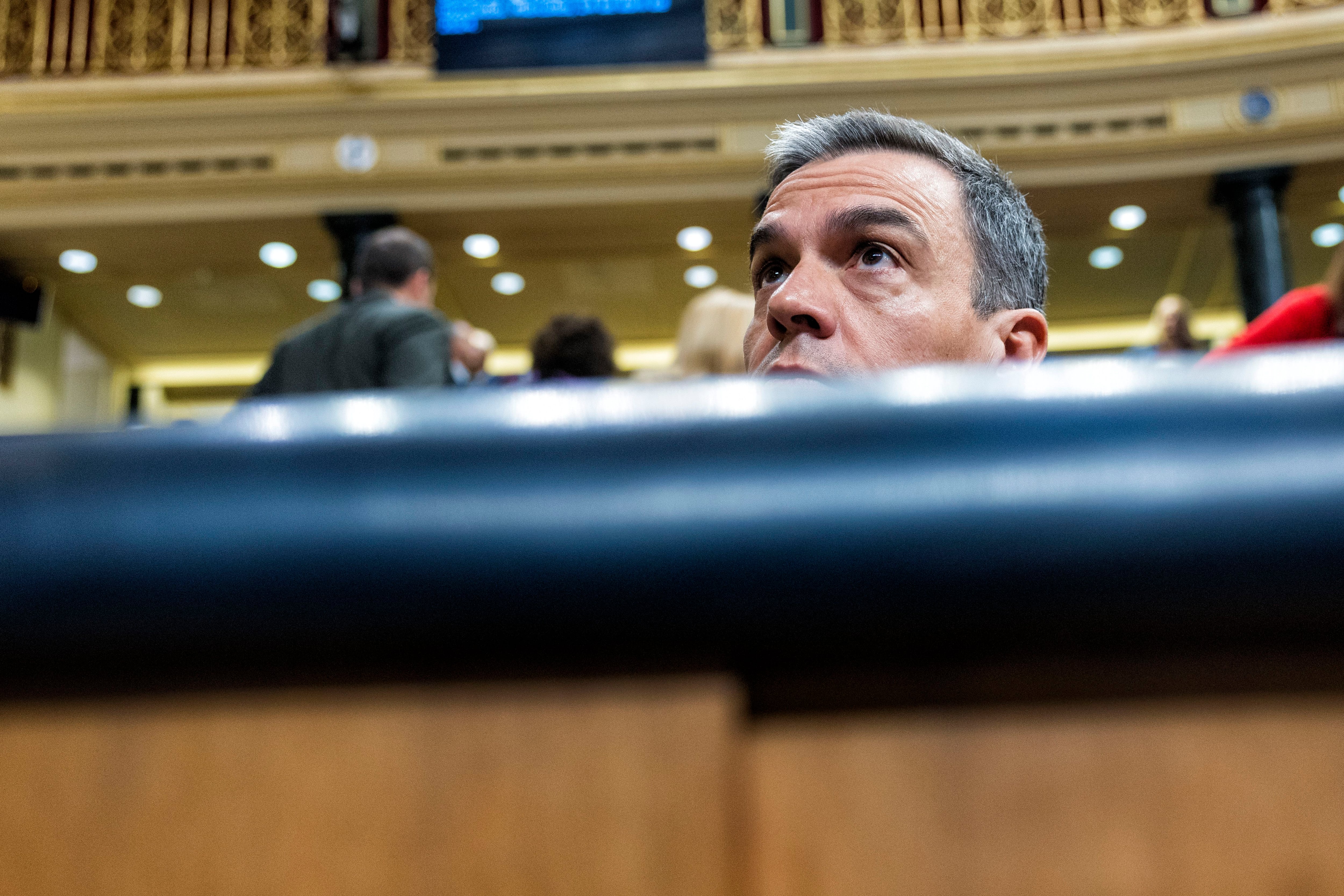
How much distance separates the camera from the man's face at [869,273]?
3.63ft

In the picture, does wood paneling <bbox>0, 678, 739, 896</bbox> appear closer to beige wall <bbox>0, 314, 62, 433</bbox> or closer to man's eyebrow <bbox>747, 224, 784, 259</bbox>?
man's eyebrow <bbox>747, 224, 784, 259</bbox>

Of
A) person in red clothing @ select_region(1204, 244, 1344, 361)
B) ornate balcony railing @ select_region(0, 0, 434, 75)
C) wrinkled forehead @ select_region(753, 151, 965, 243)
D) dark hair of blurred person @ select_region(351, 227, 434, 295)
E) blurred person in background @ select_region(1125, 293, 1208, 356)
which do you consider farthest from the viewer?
ornate balcony railing @ select_region(0, 0, 434, 75)

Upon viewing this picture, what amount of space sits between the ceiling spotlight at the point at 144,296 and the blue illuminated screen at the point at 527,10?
10.1ft

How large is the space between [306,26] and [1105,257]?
5.46 meters

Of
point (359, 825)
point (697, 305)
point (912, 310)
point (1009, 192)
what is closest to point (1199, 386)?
point (359, 825)

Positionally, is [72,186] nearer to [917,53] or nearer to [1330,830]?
[917,53]

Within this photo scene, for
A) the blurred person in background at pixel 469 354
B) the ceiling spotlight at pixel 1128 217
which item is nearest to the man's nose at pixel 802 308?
the blurred person in background at pixel 469 354

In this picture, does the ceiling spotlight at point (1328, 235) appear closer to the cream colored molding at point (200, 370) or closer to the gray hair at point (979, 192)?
the gray hair at point (979, 192)

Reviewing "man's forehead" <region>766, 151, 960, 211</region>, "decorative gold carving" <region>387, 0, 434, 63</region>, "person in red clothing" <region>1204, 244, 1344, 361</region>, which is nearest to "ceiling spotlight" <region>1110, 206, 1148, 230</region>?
"decorative gold carving" <region>387, 0, 434, 63</region>

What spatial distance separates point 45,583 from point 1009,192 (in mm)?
1240

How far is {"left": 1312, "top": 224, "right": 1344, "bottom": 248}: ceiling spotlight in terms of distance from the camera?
7.16 metres

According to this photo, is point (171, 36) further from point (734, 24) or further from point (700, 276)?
point (700, 276)

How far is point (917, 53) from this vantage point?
630 centimetres

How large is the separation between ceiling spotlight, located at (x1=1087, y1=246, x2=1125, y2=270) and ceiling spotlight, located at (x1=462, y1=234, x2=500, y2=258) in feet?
13.2
